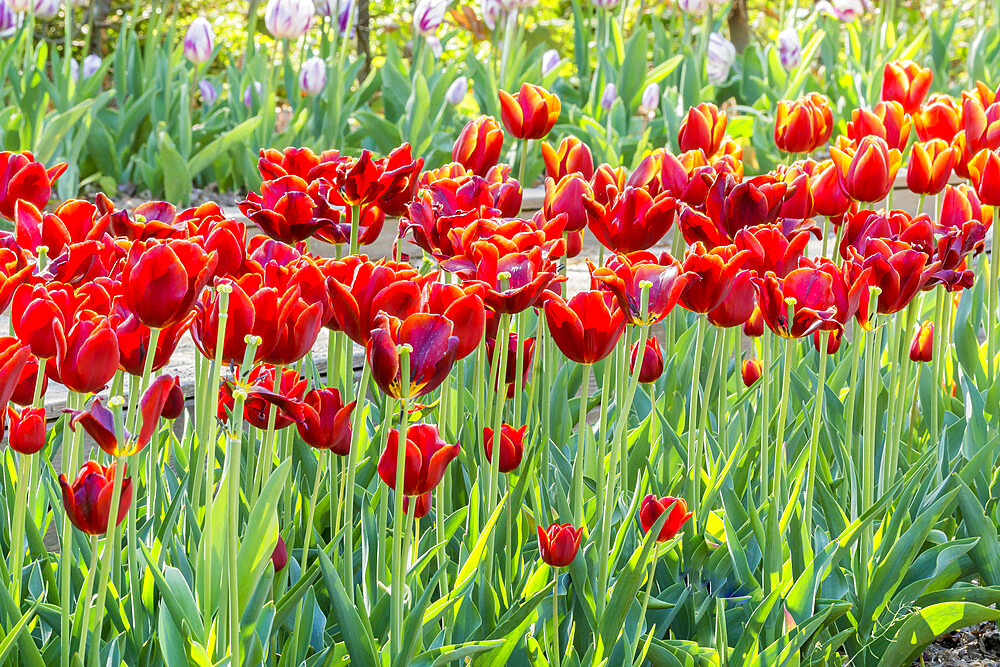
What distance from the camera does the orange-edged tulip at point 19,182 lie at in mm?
1152

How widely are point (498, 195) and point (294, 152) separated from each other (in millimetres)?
239

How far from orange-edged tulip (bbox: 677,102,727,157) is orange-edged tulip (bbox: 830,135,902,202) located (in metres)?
0.24

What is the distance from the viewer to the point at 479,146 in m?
1.37

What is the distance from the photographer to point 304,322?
0.80m

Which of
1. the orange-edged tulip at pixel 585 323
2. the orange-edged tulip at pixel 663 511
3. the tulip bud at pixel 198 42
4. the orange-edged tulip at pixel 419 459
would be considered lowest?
the orange-edged tulip at pixel 663 511

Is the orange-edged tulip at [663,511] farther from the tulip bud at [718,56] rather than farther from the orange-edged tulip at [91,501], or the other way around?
the tulip bud at [718,56]

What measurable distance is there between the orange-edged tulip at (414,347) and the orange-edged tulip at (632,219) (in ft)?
1.15

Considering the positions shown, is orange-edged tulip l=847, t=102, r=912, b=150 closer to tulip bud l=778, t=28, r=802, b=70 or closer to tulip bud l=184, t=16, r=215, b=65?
tulip bud l=184, t=16, r=215, b=65

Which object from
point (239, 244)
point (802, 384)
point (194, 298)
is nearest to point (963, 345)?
point (802, 384)

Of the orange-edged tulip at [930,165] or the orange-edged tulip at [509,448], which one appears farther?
the orange-edged tulip at [930,165]

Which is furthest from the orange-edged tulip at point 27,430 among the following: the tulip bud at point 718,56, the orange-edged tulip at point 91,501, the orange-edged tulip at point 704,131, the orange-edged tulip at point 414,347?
the tulip bud at point 718,56

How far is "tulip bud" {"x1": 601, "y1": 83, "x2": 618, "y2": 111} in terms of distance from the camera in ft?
11.9

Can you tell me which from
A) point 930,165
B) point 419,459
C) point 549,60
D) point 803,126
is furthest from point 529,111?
point 549,60

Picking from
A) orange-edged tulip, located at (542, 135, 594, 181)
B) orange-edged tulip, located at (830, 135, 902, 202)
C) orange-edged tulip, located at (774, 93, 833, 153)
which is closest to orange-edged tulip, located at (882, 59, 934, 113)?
orange-edged tulip, located at (774, 93, 833, 153)
